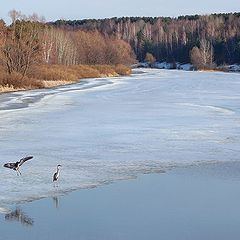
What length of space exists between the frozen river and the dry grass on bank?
1288 centimetres

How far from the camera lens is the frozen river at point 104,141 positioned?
854cm

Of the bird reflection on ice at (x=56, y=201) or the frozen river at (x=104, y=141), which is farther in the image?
the frozen river at (x=104, y=141)

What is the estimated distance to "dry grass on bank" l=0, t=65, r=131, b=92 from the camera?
33.3 m

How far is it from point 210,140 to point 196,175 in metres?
3.52

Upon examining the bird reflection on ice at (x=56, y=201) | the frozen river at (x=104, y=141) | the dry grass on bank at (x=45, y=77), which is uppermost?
the bird reflection on ice at (x=56, y=201)

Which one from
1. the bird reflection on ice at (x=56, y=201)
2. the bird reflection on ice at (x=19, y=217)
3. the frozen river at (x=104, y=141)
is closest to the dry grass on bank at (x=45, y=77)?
the frozen river at (x=104, y=141)

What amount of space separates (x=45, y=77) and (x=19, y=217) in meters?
33.9

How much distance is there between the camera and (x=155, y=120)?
53.2 ft

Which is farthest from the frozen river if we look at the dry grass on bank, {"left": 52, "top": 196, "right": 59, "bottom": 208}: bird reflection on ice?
the dry grass on bank

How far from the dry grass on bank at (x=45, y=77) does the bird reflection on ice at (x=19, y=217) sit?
24.8 meters

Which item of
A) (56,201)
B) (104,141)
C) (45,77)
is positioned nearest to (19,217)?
(56,201)

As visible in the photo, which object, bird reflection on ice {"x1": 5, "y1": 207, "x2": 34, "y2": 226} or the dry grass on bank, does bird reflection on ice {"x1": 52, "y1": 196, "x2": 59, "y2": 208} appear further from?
the dry grass on bank

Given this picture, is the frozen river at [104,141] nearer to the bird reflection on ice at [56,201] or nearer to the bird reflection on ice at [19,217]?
the bird reflection on ice at [56,201]

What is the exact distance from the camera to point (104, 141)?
12.1m
